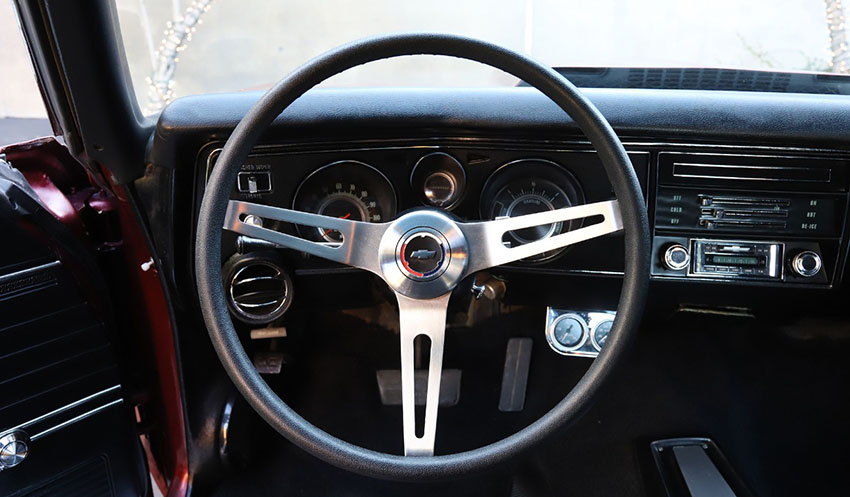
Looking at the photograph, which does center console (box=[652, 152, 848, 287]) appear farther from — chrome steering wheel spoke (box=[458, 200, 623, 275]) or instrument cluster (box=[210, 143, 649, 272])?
chrome steering wheel spoke (box=[458, 200, 623, 275])

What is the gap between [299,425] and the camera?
1029 mm

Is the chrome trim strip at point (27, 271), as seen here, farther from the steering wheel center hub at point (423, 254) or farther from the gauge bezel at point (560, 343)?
the gauge bezel at point (560, 343)

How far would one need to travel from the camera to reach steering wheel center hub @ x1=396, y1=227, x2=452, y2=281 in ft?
3.81

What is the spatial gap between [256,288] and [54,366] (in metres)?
0.42

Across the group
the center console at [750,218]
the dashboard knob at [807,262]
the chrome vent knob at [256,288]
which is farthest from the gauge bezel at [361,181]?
the dashboard knob at [807,262]

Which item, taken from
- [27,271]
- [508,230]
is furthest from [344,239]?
[27,271]

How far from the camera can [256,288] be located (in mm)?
1480

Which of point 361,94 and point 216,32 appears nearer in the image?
point 361,94

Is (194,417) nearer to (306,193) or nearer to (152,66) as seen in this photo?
(306,193)

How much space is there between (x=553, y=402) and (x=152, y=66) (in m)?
1.35

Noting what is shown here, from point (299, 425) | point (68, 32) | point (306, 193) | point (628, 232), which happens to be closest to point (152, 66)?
point (68, 32)

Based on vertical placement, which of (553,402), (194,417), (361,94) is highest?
(361,94)

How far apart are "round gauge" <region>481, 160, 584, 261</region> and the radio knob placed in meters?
0.22

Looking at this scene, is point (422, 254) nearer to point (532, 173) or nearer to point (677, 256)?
point (532, 173)
